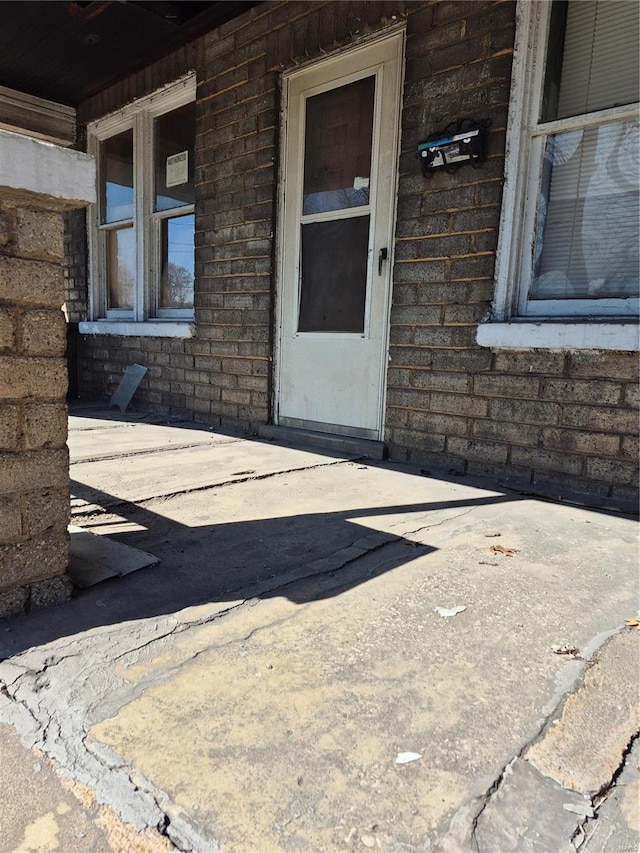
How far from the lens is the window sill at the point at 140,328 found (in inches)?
215

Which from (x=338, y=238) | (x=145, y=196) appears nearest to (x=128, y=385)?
(x=145, y=196)

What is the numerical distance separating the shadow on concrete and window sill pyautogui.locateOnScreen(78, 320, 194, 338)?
9.77 feet

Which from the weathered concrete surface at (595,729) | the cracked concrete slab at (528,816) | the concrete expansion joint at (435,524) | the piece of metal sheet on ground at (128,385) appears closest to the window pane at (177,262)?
the piece of metal sheet on ground at (128,385)

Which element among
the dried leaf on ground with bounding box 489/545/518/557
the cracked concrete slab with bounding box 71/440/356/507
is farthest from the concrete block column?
the dried leaf on ground with bounding box 489/545/518/557

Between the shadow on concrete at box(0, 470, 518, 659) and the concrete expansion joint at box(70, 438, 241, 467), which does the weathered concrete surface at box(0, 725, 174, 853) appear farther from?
the concrete expansion joint at box(70, 438, 241, 467)

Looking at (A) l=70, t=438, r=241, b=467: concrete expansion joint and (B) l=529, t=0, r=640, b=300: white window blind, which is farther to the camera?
(A) l=70, t=438, r=241, b=467: concrete expansion joint

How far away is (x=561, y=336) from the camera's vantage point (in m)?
3.04

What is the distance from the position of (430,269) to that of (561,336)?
104cm

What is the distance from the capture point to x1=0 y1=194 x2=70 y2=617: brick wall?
156cm

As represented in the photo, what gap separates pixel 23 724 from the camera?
1200mm

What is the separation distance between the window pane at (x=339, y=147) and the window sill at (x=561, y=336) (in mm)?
1539

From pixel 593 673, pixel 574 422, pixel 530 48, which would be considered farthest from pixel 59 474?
pixel 530 48

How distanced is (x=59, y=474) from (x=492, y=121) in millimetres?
3180

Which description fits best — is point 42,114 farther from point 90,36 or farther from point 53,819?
point 53,819
